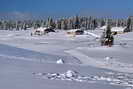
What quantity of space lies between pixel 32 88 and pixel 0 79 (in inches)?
71.6

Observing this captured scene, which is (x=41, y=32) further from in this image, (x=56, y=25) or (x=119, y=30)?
(x=56, y=25)

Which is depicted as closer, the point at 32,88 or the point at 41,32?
the point at 32,88

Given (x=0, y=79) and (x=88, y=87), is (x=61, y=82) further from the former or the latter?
(x=0, y=79)

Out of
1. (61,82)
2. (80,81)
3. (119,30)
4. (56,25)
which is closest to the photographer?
(61,82)

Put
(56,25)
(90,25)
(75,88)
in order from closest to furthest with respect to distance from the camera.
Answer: (75,88), (56,25), (90,25)

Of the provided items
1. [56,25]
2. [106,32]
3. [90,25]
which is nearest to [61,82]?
[106,32]

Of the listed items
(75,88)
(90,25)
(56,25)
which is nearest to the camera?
(75,88)

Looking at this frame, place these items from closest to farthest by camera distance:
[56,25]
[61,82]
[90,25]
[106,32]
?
[61,82], [106,32], [56,25], [90,25]

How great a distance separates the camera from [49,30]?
446 ft

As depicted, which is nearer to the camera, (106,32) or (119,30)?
(106,32)

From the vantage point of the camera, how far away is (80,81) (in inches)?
460

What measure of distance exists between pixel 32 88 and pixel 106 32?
50.4 metres

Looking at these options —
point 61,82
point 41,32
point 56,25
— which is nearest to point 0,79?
point 61,82

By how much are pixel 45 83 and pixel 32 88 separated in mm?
1282
